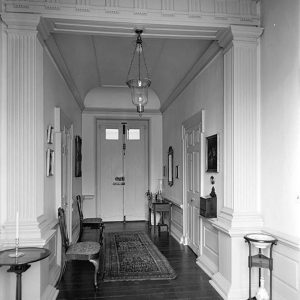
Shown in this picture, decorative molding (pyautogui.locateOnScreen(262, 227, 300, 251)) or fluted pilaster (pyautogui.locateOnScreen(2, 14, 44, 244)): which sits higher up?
fluted pilaster (pyautogui.locateOnScreen(2, 14, 44, 244))

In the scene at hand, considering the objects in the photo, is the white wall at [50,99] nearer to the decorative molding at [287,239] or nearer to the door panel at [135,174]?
the decorative molding at [287,239]

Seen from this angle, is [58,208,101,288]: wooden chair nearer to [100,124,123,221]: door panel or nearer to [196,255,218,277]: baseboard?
[196,255,218,277]: baseboard

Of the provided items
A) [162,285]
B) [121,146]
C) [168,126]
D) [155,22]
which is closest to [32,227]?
[162,285]

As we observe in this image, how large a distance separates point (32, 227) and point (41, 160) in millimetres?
758

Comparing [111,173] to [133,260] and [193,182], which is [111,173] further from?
[133,260]

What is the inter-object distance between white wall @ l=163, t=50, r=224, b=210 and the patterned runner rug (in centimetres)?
124

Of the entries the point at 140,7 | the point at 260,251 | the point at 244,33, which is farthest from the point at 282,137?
the point at 140,7

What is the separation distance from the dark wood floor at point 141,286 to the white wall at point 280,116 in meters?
1.31

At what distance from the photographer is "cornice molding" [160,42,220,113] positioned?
449cm

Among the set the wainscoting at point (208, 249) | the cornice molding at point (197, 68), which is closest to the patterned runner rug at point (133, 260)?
the wainscoting at point (208, 249)

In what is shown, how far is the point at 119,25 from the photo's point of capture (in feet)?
12.1

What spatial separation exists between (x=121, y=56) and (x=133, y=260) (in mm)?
3585

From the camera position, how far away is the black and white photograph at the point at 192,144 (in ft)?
10.5

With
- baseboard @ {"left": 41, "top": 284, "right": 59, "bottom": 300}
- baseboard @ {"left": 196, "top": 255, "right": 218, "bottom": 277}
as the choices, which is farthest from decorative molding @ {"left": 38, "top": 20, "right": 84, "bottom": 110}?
baseboard @ {"left": 196, "top": 255, "right": 218, "bottom": 277}
